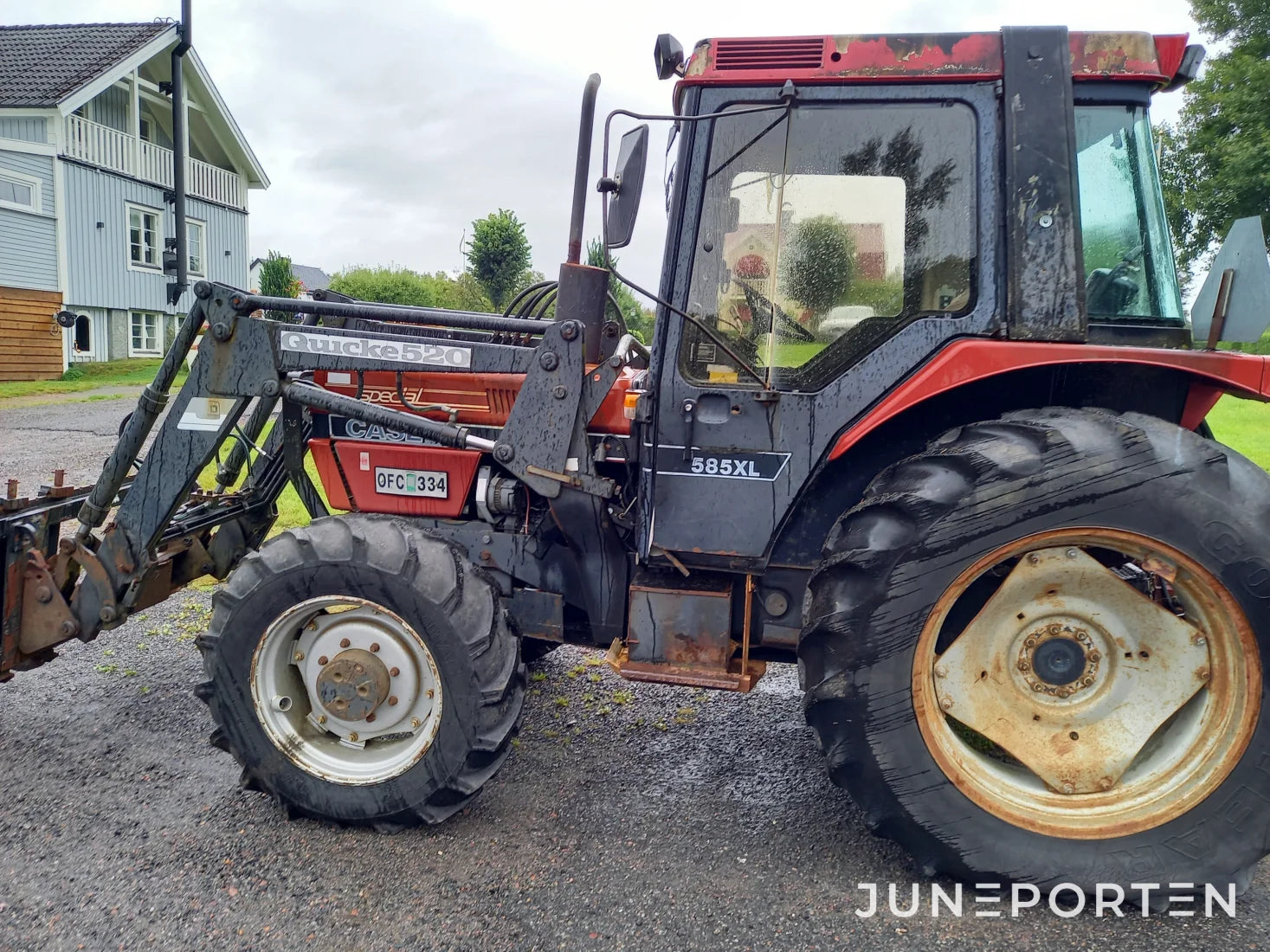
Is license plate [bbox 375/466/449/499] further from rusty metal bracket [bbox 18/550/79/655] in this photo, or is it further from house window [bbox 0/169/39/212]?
house window [bbox 0/169/39/212]

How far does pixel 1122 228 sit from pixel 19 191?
22.7 m

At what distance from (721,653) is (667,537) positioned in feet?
1.48

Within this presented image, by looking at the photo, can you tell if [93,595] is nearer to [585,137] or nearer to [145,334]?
[585,137]

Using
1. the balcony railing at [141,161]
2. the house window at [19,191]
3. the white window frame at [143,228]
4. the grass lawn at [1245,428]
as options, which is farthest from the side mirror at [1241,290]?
the white window frame at [143,228]

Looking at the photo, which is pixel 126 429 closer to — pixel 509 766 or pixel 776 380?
pixel 509 766

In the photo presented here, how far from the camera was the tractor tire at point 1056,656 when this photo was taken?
8.12ft

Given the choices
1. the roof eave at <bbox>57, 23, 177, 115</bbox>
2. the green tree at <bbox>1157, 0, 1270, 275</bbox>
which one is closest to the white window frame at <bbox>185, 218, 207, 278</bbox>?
the roof eave at <bbox>57, 23, 177, 115</bbox>

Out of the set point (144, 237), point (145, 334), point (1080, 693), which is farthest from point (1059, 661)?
point (144, 237)

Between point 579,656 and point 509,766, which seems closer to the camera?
point 509,766

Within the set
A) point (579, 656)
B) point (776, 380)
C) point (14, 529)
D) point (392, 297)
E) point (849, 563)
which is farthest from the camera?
point (392, 297)

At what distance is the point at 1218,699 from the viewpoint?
261cm

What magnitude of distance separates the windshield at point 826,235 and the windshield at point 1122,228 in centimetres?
39

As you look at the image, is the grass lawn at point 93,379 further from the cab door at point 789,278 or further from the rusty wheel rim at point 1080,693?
the rusty wheel rim at point 1080,693

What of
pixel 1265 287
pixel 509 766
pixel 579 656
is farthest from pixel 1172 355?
pixel 579 656
